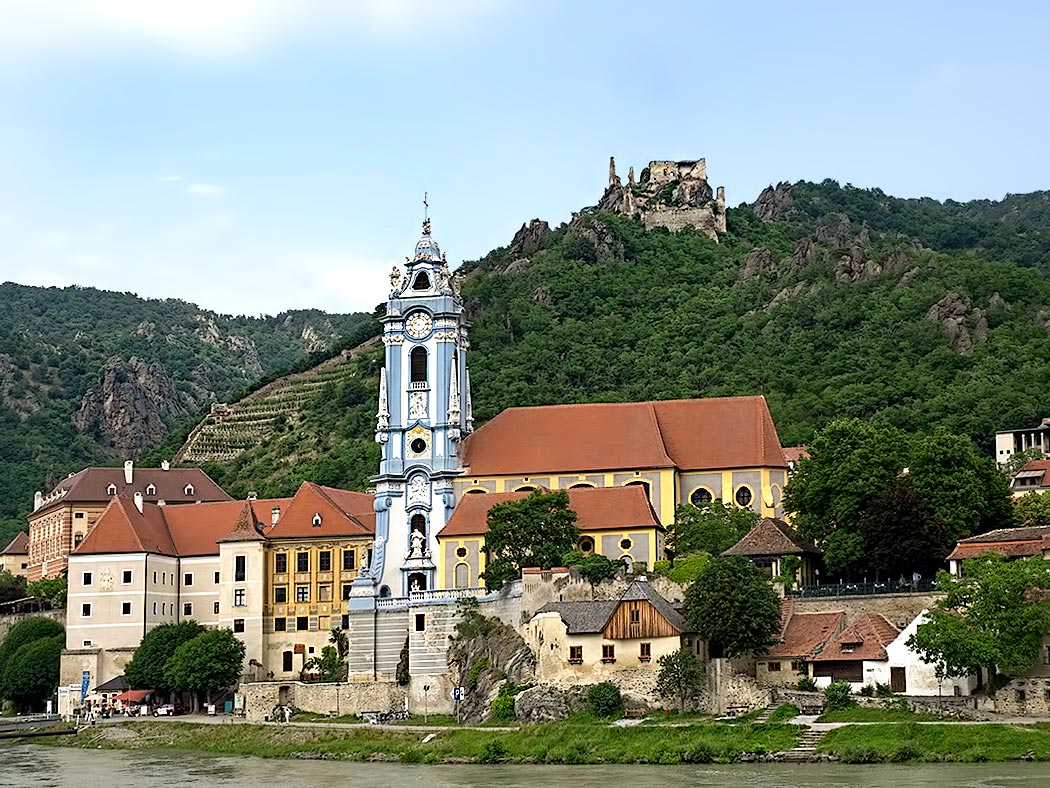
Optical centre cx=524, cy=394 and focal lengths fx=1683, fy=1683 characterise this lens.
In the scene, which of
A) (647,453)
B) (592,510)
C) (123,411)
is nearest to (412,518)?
(592,510)

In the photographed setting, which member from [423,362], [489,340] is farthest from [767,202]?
[423,362]

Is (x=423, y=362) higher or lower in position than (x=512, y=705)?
higher

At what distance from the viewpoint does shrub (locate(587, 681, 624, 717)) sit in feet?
211

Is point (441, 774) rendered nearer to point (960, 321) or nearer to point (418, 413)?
point (418, 413)

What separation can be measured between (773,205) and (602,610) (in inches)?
5246

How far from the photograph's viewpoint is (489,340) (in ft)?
466

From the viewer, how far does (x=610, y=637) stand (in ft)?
215

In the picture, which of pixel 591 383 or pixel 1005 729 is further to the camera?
pixel 591 383

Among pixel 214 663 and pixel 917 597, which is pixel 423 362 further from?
pixel 917 597

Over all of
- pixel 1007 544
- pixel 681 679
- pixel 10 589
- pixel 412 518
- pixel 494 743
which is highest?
pixel 412 518

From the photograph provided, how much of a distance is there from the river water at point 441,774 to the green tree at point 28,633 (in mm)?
21536

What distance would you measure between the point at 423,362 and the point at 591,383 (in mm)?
49884

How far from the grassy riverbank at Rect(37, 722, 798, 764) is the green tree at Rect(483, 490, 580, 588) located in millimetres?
9447

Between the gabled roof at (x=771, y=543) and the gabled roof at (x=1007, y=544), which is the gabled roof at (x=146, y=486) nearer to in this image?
the gabled roof at (x=771, y=543)
